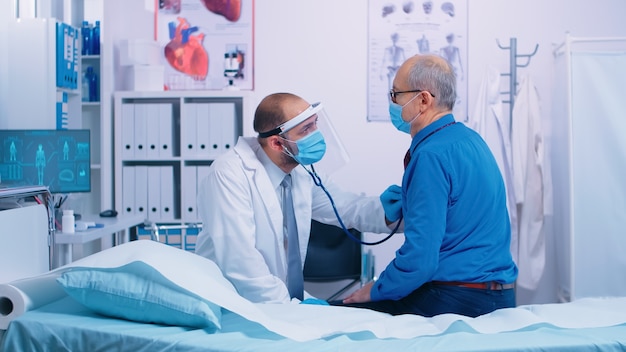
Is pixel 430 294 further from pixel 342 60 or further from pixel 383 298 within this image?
pixel 342 60

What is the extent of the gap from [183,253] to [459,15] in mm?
2732

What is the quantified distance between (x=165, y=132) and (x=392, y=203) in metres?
1.86

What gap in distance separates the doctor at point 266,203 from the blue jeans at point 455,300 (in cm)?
40

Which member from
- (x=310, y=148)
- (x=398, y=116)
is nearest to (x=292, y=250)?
(x=310, y=148)

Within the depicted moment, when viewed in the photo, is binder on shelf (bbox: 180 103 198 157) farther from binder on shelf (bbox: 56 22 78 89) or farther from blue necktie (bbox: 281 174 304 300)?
blue necktie (bbox: 281 174 304 300)

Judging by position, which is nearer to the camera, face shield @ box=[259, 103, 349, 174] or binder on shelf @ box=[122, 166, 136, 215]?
face shield @ box=[259, 103, 349, 174]

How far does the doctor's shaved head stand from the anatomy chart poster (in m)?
1.74

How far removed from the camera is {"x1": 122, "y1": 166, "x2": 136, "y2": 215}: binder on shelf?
369cm

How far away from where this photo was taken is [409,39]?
389 centimetres

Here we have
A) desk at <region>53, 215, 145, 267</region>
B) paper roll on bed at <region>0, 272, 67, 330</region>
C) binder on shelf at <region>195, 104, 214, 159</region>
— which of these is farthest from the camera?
binder on shelf at <region>195, 104, 214, 159</region>

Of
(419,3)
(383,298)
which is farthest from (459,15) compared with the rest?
(383,298)

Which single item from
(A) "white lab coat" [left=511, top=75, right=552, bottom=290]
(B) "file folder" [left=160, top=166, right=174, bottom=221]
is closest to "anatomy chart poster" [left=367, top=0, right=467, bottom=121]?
(A) "white lab coat" [left=511, top=75, right=552, bottom=290]

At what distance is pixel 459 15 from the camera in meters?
3.88

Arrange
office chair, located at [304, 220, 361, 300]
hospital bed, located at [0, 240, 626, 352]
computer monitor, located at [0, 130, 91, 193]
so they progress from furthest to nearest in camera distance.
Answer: office chair, located at [304, 220, 361, 300]
computer monitor, located at [0, 130, 91, 193]
hospital bed, located at [0, 240, 626, 352]
